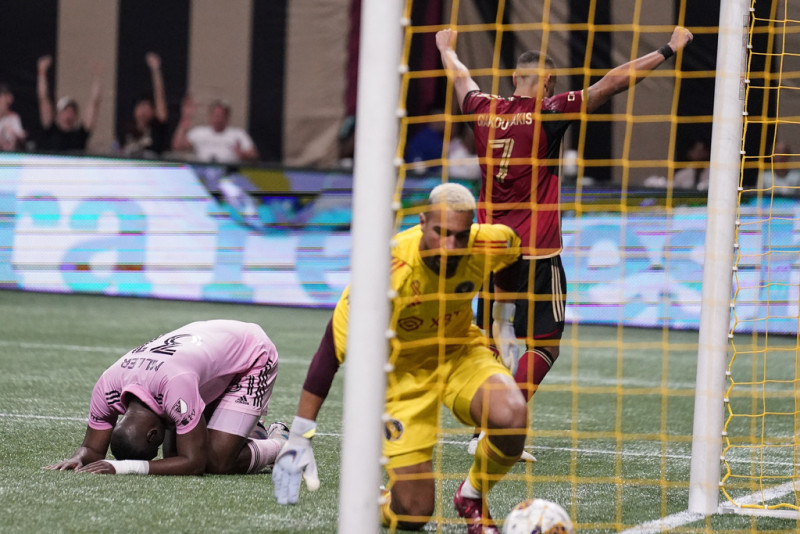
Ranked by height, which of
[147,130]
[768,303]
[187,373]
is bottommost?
[187,373]

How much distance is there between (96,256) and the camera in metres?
13.1

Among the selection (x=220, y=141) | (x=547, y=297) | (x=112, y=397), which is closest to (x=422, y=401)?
(x=112, y=397)

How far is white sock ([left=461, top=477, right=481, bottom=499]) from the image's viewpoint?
4.47 meters

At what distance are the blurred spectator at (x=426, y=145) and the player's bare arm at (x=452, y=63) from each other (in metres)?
7.47

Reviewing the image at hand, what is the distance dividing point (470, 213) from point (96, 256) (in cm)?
956

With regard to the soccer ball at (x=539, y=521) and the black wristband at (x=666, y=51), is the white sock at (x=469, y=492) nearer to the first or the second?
the soccer ball at (x=539, y=521)

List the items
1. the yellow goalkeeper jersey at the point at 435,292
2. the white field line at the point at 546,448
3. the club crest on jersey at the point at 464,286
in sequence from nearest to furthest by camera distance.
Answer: the yellow goalkeeper jersey at the point at 435,292 < the club crest on jersey at the point at 464,286 < the white field line at the point at 546,448

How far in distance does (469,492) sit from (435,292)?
0.76 metres

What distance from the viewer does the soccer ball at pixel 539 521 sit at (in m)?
4.03

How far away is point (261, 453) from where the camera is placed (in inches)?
219

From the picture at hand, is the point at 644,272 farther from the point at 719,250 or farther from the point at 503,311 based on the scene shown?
the point at 719,250

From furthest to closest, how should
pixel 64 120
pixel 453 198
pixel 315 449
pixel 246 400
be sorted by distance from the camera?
pixel 64 120 < pixel 315 449 < pixel 246 400 < pixel 453 198

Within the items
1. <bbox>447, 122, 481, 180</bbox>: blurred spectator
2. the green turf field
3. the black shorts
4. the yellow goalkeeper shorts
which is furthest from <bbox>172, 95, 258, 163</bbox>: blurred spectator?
the yellow goalkeeper shorts

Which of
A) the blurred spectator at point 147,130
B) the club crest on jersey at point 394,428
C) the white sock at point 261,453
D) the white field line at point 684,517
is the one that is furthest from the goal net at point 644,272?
the blurred spectator at point 147,130
